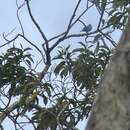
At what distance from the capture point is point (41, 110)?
4.43m

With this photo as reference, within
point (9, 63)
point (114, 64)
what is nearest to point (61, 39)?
point (9, 63)

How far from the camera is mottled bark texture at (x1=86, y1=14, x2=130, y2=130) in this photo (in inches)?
75.8

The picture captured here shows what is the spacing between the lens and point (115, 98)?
197 cm

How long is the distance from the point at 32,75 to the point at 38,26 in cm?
40

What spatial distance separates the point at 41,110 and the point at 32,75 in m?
Result: 0.45

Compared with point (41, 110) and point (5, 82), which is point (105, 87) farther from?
point (5, 82)

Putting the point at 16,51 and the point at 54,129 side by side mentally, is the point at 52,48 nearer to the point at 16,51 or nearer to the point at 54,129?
the point at 16,51

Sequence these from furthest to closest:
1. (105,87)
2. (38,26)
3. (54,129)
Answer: (38,26) → (54,129) → (105,87)

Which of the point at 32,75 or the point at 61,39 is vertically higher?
the point at 61,39

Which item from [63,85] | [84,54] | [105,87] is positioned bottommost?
[105,87]

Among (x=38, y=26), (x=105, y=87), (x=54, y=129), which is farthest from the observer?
(x=38, y=26)

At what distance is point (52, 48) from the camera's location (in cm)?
477

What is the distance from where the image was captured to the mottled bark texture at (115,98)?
192 cm

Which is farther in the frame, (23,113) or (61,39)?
(61,39)
